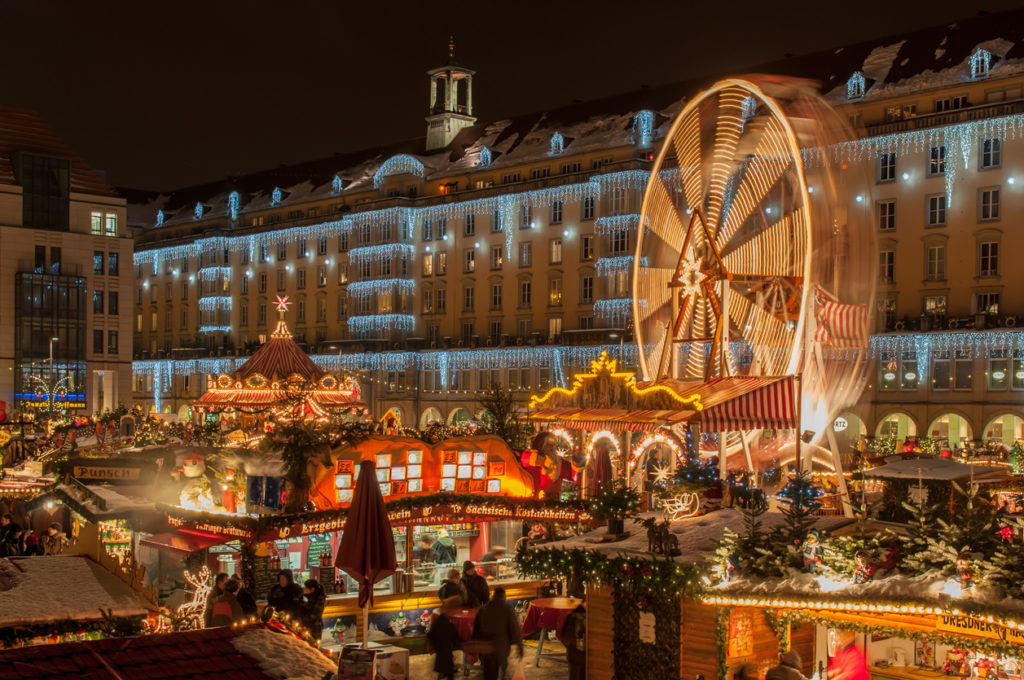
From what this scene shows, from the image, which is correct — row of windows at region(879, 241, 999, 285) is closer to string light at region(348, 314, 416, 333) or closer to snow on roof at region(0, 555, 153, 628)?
string light at region(348, 314, 416, 333)

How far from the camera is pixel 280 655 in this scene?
8.34m

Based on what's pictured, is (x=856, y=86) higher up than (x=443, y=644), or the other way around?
(x=856, y=86)

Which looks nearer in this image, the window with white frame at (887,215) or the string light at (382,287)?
the window with white frame at (887,215)

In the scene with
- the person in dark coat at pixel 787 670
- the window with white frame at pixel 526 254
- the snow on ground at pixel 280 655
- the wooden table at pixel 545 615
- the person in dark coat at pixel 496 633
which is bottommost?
the wooden table at pixel 545 615

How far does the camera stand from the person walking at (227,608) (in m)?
13.9

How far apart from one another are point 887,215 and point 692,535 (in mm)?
42644

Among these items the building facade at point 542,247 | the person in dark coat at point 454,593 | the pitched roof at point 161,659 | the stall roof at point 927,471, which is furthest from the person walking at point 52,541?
the building facade at point 542,247

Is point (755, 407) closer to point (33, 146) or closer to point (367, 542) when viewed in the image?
point (367, 542)

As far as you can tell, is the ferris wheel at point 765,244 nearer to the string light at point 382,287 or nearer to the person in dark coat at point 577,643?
the person in dark coat at point 577,643

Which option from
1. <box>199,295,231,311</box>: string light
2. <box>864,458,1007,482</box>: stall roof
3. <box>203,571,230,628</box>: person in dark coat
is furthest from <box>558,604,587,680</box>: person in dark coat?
<box>199,295,231,311</box>: string light

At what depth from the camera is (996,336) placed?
1954 inches

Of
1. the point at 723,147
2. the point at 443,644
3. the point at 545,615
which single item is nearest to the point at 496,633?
the point at 443,644

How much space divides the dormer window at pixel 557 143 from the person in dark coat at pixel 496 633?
181 ft

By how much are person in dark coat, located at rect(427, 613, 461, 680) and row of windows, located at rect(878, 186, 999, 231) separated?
Answer: 1633 inches
